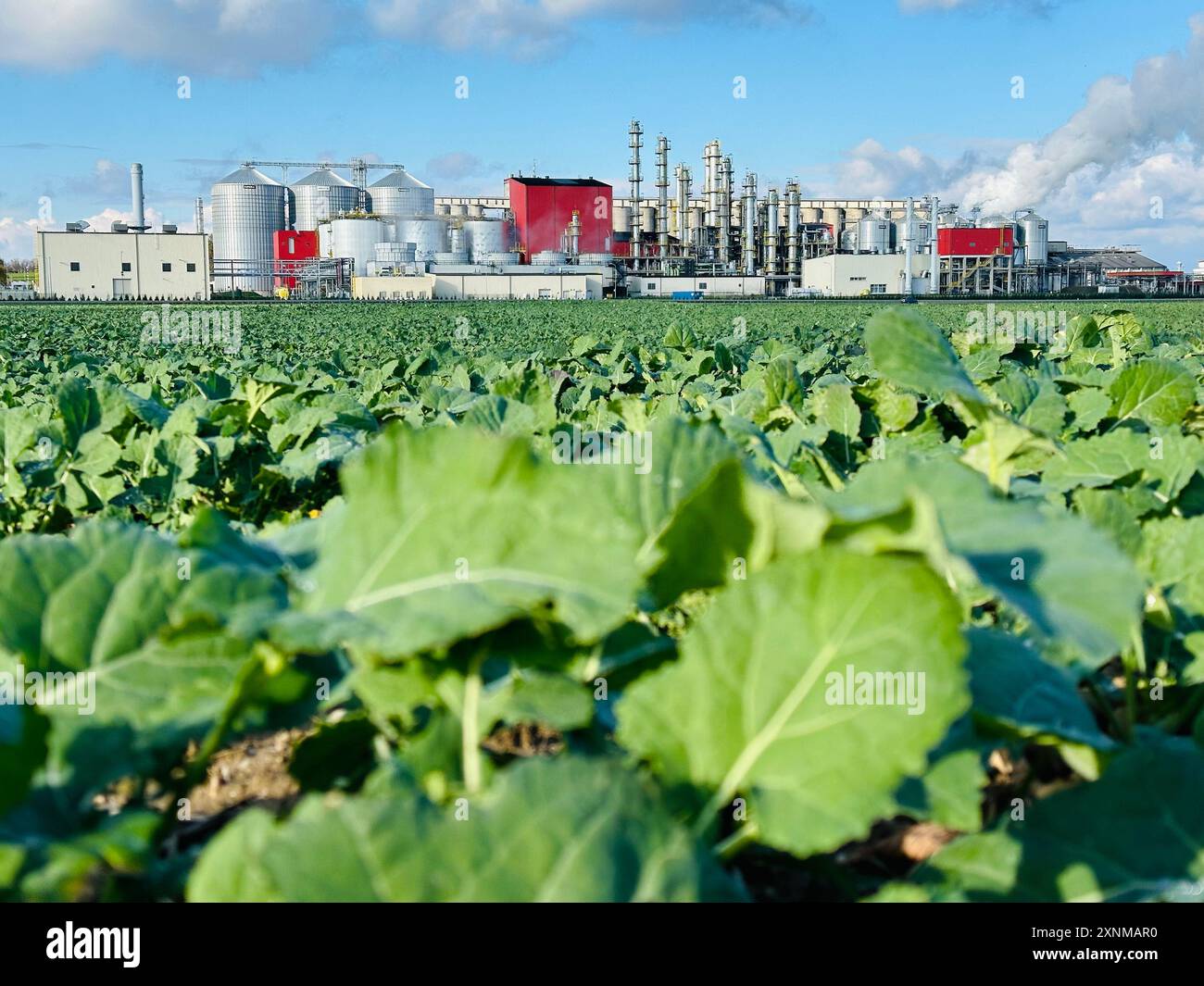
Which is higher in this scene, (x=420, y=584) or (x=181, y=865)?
(x=420, y=584)

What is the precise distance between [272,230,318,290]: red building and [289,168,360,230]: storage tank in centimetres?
360

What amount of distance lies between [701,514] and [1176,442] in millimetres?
1562

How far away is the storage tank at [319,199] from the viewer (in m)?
Result: 72.8

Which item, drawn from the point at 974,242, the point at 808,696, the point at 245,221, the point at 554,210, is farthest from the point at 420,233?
the point at 808,696

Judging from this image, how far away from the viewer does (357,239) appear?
64125 mm

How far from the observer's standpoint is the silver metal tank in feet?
210

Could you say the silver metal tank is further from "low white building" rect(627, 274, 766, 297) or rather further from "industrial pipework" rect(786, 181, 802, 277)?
"industrial pipework" rect(786, 181, 802, 277)

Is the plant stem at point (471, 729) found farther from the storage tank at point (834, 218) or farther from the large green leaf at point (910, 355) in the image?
the storage tank at point (834, 218)

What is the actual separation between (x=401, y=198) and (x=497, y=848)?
246 feet

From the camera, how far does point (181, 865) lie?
94 cm

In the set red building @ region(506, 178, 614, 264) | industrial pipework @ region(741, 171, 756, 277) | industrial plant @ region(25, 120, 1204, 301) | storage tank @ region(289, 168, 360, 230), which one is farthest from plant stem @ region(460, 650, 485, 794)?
storage tank @ region(289, 168, 360, 230)

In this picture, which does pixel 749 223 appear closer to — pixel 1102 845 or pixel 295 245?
pixel 295 245
